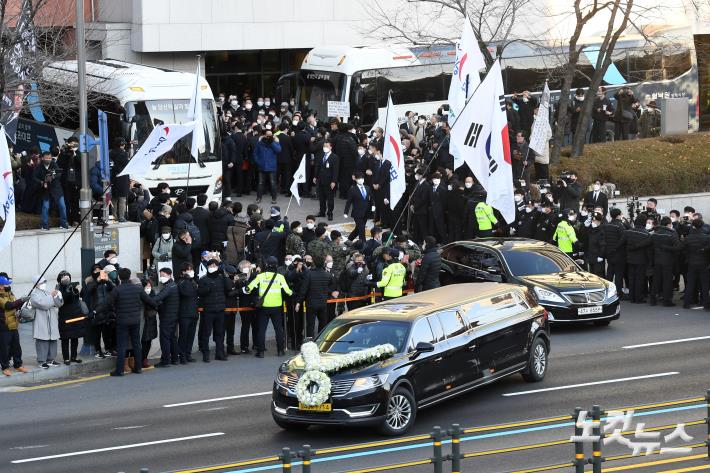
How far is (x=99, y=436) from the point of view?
17.4 meters

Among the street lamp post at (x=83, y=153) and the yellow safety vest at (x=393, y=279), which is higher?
the street lamp post at (x=83, y=153)

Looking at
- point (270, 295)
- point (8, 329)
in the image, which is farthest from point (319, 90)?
point (8, 329)

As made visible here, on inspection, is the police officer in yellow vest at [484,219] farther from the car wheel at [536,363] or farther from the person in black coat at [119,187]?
the car wheel at [536,363]

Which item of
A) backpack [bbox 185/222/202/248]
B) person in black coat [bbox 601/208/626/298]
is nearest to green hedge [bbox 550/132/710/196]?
person in black coat [bbox 601/208/626/298]

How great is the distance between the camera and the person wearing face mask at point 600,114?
128 ft

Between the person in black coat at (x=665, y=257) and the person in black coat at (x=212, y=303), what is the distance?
8.77 metres

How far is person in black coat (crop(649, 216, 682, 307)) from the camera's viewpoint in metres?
26.3

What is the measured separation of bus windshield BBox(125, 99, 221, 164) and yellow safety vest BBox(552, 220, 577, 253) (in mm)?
8319

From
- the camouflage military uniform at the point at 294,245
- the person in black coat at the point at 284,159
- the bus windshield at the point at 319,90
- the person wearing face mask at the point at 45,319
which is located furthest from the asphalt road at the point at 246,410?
the bus windshield at the point at 319,90

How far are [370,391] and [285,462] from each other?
5.39 meters

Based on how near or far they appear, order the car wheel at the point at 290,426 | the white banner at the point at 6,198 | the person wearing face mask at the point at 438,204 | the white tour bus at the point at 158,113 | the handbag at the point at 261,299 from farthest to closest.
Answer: the white tour bus at the point at 158,113 → the person wearing face mask at the point at 438,204 → the handbag at the point at 261,299 → the white banner at the point at 6,198 → the car wheel at the point at 290,426

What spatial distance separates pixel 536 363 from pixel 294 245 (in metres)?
6.69

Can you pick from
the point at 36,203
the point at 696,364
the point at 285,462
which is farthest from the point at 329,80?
the point at 285,462

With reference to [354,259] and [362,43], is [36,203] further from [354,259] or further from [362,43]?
[362,43]
